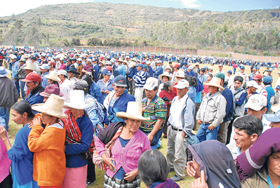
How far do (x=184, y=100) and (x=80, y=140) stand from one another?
2.19m

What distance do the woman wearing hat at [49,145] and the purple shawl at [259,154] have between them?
79.9 inches

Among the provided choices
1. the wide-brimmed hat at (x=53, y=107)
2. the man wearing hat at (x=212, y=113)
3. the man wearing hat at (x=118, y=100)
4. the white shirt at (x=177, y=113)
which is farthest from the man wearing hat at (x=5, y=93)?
the man wearing hat at (x=212, y=113)

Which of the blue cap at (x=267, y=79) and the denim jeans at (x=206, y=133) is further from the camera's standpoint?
the blue cap at (x=267, y=79)

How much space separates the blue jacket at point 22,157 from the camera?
2424mm

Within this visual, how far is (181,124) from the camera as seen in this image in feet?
13.2

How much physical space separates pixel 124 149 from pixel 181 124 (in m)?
1.79

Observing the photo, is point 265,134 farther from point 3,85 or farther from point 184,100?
point 3,85

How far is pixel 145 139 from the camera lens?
106 inches

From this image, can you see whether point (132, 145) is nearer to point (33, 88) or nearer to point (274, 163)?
point (274, 163)

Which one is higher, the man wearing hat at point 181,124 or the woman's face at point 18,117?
the woman's face at point 18,117

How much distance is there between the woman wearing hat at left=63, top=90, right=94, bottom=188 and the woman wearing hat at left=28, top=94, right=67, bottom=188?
0.21 m

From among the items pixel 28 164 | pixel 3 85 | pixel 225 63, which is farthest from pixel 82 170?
pixel 225 63

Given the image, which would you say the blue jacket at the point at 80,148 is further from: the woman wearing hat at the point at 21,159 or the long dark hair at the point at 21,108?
the long dark hair at the point at 21,108

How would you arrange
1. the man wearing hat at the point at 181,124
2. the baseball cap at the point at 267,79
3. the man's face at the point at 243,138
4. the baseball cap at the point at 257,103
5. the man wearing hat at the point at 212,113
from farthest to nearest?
the baseball cap at the point at 267,79 < the man wearing hat at the point at 212,113 < the man wearing hat at the point at 181,124 < the baseball cap at the point at 257,103 < the man's face at the point at 243,138
